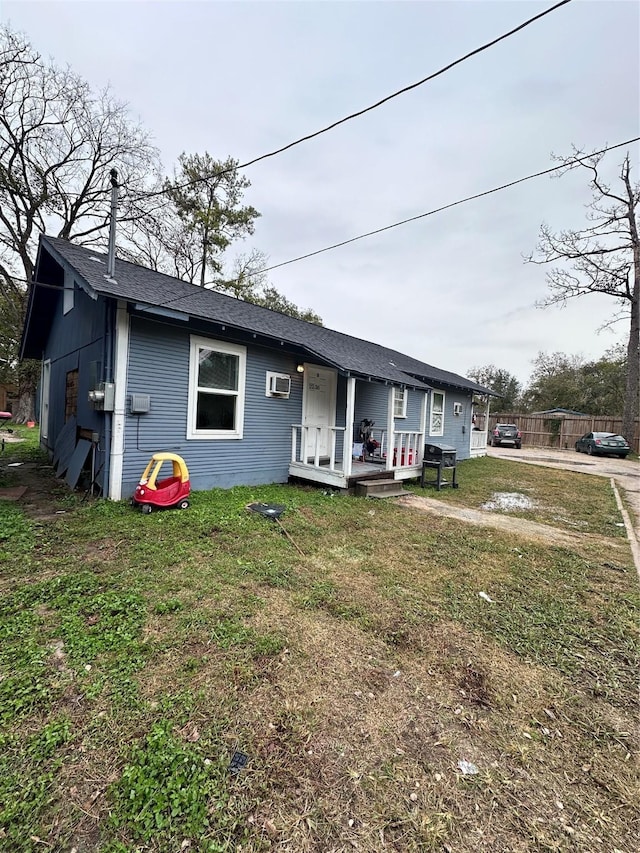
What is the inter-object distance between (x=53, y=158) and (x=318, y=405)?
1745 cm

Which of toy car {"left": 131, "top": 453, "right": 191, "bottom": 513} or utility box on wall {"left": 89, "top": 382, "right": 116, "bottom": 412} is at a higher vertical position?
utility box on wall {"left": 89, "top": 382, "right": 116, "bottom": 412}

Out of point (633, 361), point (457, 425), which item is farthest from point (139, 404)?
point (633, 361)

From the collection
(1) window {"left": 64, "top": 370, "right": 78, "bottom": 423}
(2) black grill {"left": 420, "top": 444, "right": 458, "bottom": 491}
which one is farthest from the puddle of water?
(1) window {"left": 64, "top": 370, "right": 78, "bottom": 423}

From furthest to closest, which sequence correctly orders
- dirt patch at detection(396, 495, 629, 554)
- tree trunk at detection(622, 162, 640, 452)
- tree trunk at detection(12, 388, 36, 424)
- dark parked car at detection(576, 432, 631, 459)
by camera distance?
tree trunk at detection(12, 388, 36, 424) < tree trunk at detection(622, 162, 640, 452) < dark parked car at detection(576, 432, 631, 459) < dirt patch at detection(396, 495, 629, 554)

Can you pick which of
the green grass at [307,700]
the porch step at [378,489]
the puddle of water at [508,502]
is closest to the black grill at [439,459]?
the puddle of water at [508,502]

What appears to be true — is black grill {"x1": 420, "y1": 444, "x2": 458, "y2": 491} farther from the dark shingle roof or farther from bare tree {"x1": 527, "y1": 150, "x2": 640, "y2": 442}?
bare tree {"x1": 527, "y1": 150, "x2": 640, "y2": 442}

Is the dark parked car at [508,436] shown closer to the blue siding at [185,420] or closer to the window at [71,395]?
the blue siding at [185,420]

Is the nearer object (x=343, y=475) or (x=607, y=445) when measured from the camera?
(x=343, y=475)

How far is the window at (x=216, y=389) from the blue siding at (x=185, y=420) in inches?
4.4

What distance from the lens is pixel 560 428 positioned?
2259cm

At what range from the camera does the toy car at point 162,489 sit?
510 cm

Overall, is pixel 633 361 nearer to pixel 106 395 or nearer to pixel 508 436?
pixel 508 436

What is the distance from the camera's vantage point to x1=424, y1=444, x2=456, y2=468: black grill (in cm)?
846

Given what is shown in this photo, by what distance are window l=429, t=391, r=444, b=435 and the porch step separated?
18.8 feet
